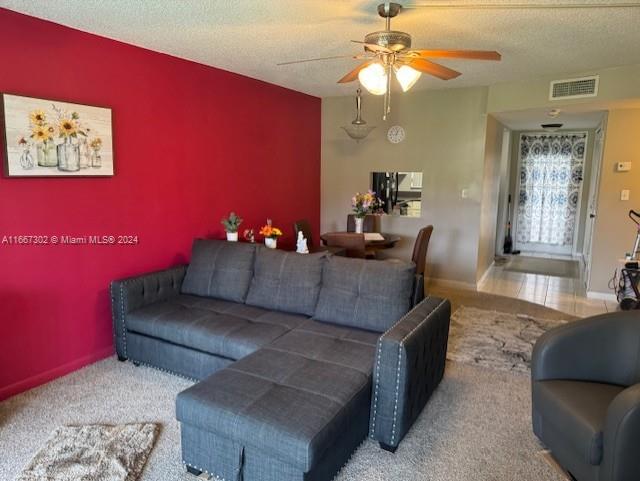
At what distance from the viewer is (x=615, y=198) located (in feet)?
16.4

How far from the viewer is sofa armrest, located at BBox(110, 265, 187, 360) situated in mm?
3285

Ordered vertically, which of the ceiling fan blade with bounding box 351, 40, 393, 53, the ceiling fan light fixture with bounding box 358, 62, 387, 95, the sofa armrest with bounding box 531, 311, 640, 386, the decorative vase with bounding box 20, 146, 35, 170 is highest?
the ceiling fan blade with bounding box 351, 40, 393, 53

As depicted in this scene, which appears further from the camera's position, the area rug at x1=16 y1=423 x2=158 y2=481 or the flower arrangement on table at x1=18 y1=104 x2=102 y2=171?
the flower arrangement on table at x1=18 y1=104 x2=102 y2=171

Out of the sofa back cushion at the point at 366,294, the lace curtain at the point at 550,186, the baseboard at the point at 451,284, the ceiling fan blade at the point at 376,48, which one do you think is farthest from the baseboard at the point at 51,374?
the lace curtain at the point at 550,186

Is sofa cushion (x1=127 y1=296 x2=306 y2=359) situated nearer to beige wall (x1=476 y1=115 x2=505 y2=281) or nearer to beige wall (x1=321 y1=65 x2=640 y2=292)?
beige wall (x1=321 y1=65 x2=640 y2=292)

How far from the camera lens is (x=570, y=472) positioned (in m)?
2.12

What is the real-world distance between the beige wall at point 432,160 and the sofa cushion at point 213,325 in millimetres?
3083

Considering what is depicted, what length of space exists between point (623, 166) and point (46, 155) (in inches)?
223

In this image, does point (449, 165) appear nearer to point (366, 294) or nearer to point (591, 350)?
point (366, 294)

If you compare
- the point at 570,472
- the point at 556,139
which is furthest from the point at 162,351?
the point at 556,139

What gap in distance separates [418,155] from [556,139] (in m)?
3.83

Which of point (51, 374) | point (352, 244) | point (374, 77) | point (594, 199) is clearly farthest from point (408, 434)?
point (594, 199)

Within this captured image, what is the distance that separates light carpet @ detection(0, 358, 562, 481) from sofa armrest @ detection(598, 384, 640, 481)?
0.50 meters

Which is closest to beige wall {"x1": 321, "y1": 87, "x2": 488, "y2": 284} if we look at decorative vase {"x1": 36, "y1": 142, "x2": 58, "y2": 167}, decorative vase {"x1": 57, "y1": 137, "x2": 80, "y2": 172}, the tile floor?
the tile floor
